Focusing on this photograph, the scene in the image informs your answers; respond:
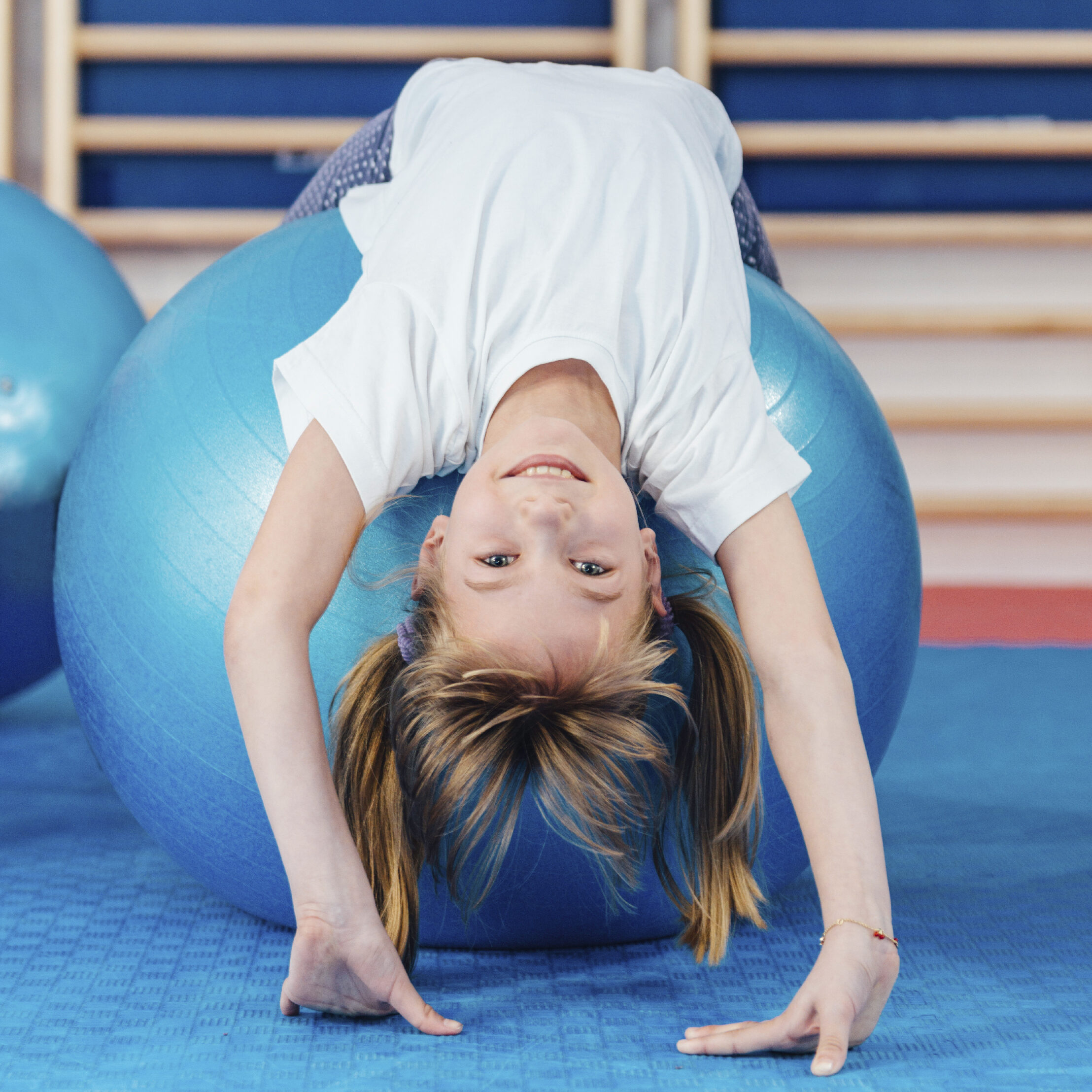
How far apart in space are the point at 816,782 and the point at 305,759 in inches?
15.2

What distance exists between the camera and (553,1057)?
93cm

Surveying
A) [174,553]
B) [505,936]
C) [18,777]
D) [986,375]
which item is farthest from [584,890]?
[986,375]

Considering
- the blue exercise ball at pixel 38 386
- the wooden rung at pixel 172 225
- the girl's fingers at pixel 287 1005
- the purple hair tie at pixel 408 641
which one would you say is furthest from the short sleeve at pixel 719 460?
the wooden rung at pixel 172 225

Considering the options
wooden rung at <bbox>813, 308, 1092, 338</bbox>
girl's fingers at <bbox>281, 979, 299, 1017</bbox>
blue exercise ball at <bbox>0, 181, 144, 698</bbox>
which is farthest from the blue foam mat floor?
wooden rung at <bbox>813, 308, 1092, 338</bbox>

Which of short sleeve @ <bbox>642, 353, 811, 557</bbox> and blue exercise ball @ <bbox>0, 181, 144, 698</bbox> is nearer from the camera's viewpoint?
short sleeve @ <bbox>642, 353, 811, 557</bbox>

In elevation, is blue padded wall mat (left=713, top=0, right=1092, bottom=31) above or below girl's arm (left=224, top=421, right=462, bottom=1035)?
above

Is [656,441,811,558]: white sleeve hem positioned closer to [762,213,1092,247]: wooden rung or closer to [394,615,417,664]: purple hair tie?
[394,615,417,664]: purple hair tie

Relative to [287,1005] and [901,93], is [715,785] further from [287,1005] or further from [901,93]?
[901,93]

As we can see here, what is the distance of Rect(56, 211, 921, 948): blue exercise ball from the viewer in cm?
110

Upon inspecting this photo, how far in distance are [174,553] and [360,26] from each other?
2.42 meters

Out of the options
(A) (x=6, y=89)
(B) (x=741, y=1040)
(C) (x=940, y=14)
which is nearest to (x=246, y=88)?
(A) (x=6, y=89)

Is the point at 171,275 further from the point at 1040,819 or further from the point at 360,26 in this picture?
the point at 1040,819

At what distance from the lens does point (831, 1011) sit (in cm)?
89

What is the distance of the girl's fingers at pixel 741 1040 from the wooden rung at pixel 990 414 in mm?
2490
